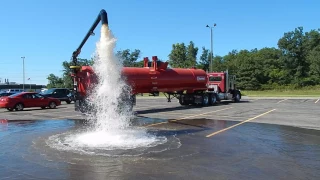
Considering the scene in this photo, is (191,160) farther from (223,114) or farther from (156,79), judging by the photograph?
(156,79)

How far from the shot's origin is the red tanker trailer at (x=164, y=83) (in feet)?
70.5

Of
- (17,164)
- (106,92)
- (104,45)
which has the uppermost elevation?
(104,45)

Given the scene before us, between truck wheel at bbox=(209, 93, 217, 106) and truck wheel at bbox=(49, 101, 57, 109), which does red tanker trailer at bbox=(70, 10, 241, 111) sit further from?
truck wheel at bbox=(49, 101, 57, 109)

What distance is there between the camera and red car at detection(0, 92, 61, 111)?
87.6ft

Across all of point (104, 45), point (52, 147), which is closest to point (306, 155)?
point (52, 147)

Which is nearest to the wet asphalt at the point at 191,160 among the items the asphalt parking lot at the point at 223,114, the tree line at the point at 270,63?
the asphalt parking lot at the point at 223,114

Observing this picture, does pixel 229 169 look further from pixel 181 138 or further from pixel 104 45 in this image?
pixel 104 45

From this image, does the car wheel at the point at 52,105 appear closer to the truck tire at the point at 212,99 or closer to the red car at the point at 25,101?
the red car at the point at 25,101

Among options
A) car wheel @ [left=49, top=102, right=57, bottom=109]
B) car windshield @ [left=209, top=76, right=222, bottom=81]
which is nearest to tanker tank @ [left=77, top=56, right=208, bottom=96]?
car windshield @ [left=209, top=76, right=222, bottom=81]

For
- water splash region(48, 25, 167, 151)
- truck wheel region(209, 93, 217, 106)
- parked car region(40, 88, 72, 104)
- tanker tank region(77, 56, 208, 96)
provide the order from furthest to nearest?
parked car region(40, 88, 72, 104), truck wheel region(209, 93, 217, 106), tanker tank region(77, 56, 208, 96), water splash region(48, 25, 167, 151)

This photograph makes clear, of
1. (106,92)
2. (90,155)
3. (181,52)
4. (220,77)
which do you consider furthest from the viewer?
(181,52)

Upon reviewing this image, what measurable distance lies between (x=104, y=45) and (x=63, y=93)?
85.3 ft

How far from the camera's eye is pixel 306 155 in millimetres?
8867

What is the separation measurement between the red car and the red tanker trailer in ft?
22.9
